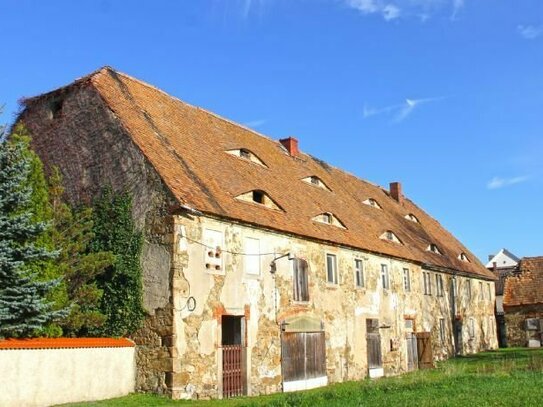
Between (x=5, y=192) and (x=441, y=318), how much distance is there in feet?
81.5

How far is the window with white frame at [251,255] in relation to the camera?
18.5 meters

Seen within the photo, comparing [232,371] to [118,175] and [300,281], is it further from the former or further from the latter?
[118,175]

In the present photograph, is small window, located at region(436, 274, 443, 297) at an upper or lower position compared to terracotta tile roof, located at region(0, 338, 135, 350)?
upper

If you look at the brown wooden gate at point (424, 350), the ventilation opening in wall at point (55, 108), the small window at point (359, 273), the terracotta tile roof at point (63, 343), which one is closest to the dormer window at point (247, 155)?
the small window at point (359, 273)

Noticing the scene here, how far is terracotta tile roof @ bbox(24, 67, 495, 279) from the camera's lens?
18.1 m

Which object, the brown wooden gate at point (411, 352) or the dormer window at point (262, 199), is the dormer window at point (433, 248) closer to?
the brown wooden gate at point (411, 352)

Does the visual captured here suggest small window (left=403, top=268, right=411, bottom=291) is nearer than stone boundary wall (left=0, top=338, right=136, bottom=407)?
No

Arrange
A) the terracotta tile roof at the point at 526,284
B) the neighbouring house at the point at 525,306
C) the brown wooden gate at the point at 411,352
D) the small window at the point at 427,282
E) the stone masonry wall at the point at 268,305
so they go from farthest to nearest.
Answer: the terracotta tile roof at the point at 526,284 → the neighbouring house at the point at 525,306 → the small window at the point at 427,282 → the brown wooden gate at the point at 411,352 → the stone masonry wall at the point at 268,305

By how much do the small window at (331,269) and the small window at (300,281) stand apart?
61.4 inches

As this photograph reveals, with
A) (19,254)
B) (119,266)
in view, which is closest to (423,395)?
(119,266)

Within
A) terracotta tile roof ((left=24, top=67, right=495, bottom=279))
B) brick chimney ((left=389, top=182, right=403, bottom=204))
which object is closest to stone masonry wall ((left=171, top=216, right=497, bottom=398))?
terracotta tile roof ((left=24, top=67, right=495, bottom=279))

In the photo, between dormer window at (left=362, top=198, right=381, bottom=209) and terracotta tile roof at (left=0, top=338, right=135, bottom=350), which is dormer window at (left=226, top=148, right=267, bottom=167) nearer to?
terracotta tile roof at (left=0, top=338, right=135, bottom=350)

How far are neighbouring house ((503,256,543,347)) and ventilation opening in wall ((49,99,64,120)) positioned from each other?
109 ft

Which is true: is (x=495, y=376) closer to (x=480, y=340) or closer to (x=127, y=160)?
(x=127, y=160)
